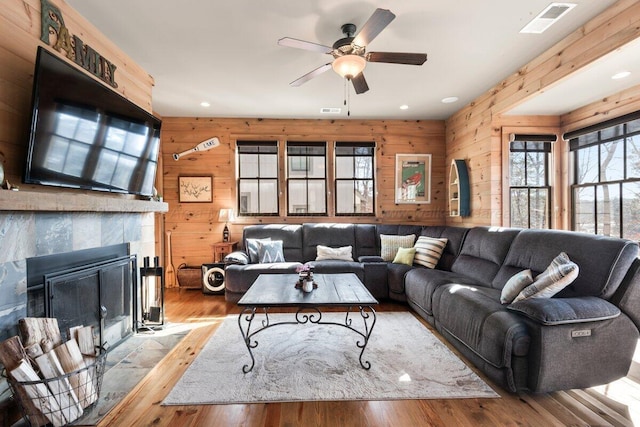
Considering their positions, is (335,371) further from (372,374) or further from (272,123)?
(272,123)

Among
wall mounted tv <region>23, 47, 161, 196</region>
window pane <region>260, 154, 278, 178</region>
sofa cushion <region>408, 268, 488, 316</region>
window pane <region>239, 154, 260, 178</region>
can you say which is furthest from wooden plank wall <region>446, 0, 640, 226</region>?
wall mounted tv <region>23, 47, 161, 196</region>

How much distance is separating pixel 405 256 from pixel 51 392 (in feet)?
12.0

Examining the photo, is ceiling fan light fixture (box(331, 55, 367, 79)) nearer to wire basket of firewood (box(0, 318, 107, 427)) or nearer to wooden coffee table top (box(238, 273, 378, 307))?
wooden coffee table top (box(238, 273, 378, 307))

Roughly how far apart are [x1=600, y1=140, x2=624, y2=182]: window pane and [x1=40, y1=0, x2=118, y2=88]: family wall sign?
5507 millimetres

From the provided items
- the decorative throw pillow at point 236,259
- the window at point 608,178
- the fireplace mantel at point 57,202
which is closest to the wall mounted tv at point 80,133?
the fireplace mantel at point 57,202

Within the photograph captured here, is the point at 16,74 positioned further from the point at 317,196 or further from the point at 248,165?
the point at 317,196

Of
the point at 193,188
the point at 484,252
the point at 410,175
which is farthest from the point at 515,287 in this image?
the point at 193,188

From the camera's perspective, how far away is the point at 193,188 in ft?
15.6

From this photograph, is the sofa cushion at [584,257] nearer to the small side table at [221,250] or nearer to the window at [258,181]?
the window at [258,181]

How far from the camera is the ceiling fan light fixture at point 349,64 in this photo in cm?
227

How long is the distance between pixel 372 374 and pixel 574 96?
4.00m

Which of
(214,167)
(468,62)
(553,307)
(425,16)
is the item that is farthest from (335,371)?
(214,167)

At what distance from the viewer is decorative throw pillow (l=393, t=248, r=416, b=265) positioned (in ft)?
13.2

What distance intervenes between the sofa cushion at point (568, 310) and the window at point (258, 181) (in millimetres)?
3734
